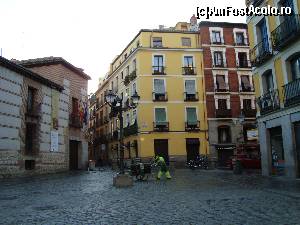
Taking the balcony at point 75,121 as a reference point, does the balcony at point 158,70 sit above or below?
above

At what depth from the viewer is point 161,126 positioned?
36.9 meters

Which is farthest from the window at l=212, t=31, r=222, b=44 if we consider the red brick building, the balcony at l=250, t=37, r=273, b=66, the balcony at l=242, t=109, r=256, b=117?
the balcony at l=250, t=37, r=273, b=66

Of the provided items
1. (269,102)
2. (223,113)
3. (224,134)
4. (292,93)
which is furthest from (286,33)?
(224,134)

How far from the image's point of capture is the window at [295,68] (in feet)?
50.1

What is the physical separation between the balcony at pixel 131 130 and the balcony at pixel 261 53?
20.1 meters

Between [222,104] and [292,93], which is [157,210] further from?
[222,104]

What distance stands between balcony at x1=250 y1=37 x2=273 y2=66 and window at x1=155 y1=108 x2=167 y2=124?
1911 cm

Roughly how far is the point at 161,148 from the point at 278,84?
21445 millimetres

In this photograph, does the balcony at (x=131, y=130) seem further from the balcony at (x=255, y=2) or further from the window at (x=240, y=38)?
the balcony at (x=255, y=2)

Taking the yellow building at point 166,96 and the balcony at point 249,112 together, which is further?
the balcony at point 249,112

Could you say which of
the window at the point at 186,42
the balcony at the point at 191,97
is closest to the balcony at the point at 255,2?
the balcony at the point at 191,97

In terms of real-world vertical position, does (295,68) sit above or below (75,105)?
below

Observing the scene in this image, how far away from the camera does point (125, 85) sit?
41906 millimetres

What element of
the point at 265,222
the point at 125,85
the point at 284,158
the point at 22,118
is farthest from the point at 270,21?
the point at 125,85
